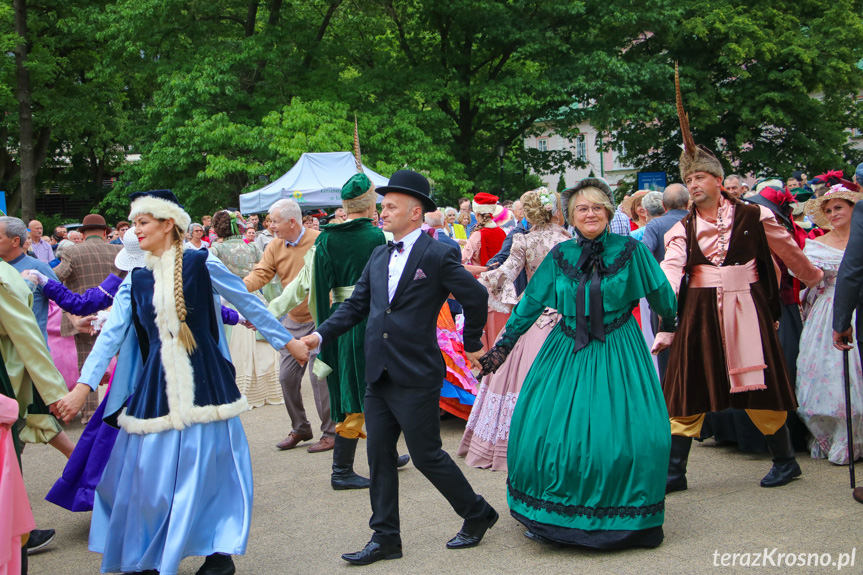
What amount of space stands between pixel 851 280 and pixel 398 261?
245 centimetres

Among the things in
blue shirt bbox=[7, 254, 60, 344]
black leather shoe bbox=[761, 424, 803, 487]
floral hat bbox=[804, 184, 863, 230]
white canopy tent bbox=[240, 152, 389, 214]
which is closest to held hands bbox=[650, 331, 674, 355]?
black leather shoe bbox=[761, 424, 803, 487]

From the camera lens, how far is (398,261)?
430 cm

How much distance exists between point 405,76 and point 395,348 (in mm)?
20997

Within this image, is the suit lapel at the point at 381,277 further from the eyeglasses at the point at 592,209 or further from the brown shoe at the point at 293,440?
the brown shoe at the point at 293,440

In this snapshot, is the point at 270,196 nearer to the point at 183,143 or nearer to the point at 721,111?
the point at 183,143

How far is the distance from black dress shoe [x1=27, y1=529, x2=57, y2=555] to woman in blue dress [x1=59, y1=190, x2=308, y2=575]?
903 mm

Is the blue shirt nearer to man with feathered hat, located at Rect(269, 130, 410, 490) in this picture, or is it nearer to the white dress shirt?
man with feathered hat, located at Rect(269, 130, 410, 490)

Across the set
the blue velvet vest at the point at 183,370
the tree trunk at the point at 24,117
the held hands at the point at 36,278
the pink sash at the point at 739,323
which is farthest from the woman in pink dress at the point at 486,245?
the tree trunk at the point at 24,117

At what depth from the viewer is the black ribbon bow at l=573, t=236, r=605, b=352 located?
14.1 ft

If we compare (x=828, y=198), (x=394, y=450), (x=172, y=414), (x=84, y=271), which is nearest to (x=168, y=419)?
(x=172, y=414)

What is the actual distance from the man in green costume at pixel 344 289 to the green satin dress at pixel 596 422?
157 centimetres

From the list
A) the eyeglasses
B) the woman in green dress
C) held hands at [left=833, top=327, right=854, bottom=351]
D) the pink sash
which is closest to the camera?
the woman in green dress

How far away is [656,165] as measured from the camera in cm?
2709

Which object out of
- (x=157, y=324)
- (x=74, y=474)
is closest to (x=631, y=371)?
(x=157, y=324)
